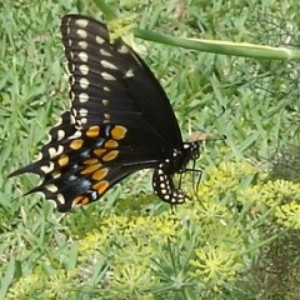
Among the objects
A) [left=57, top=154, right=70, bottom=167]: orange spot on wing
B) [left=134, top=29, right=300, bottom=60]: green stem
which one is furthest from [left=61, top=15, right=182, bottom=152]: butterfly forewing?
[left=134, top=29, right=300, bottom=60]: green stem

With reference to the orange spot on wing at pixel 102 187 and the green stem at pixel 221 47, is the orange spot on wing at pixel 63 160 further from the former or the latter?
the green stem at pixel 221 47

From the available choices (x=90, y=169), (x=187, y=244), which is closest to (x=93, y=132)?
(x=90, y=169)

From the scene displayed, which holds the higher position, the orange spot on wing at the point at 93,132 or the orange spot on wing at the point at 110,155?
the orange spot on wing at the point at 93,132

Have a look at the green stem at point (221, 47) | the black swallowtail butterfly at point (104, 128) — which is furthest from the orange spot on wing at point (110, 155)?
the green stem at point (221, 47)

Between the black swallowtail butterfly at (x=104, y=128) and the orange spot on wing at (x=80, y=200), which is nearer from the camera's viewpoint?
the black swallowtail butterfly at (x=104, y=128)

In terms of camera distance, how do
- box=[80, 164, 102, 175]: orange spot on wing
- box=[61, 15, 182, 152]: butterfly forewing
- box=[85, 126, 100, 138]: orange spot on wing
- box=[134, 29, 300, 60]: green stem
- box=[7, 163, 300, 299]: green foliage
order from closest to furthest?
1. box=[134, 29, 300, 60]: green stem
2. box=[7, 163, 300, 299]: green foliage
3. box=[61, 15, 182, 152]: butterfly forewing
4. box=[85, 126, 100, 138]: orange spot on wing
5. box=[80, 164, 102, 175]: orange spot on wing

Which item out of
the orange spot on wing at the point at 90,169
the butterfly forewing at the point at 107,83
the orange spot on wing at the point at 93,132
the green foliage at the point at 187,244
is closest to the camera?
the green foliage at the point at 187,244

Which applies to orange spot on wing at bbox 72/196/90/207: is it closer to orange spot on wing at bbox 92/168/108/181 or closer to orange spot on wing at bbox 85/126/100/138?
orange spot on wing at bbox 92/168/108/181

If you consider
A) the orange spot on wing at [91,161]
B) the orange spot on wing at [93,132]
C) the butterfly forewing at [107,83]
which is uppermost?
the butterfly forewing at [107,83]
